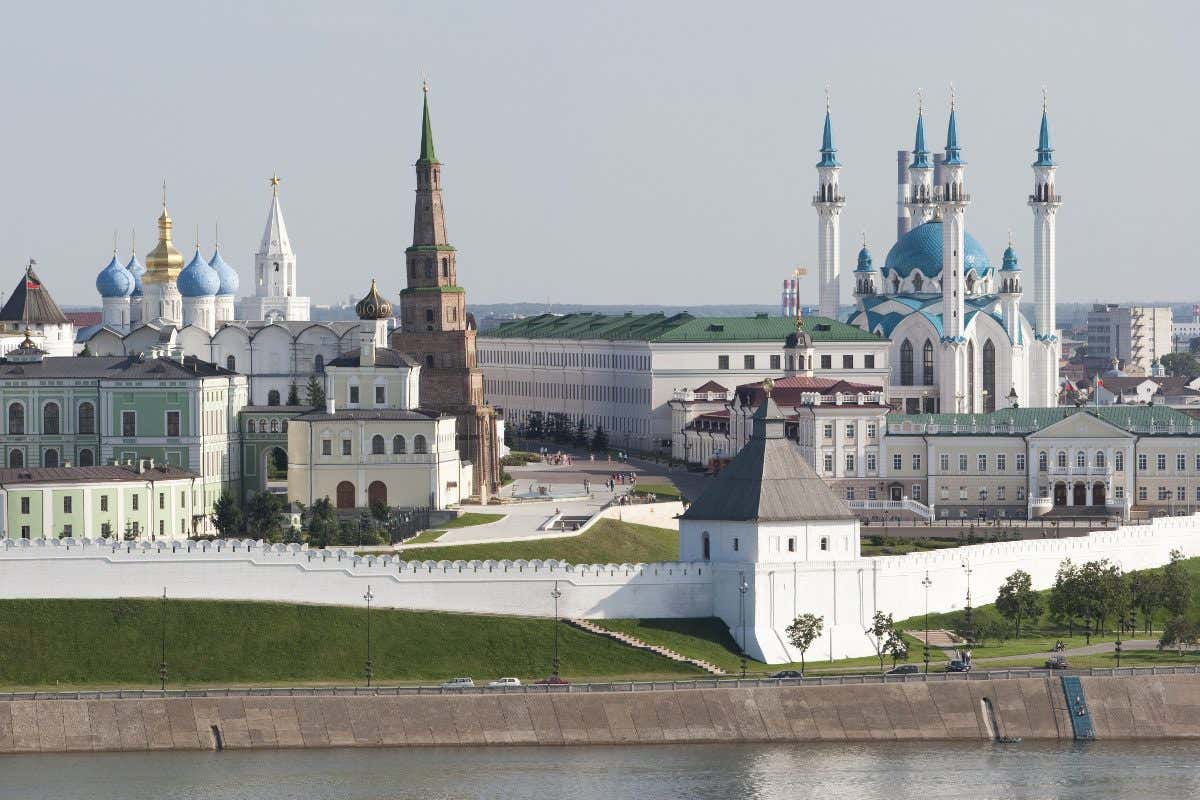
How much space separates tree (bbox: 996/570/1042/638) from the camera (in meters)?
84.9

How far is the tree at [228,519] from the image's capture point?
9219 cm

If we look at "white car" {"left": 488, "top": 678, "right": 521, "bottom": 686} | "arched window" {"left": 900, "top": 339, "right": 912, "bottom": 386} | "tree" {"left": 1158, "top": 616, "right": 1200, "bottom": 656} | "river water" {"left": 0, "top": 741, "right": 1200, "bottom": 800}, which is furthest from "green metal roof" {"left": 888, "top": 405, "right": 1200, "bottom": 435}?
"white car" {"left": 488, "top": 678, "right": 521, "bottom": 686}

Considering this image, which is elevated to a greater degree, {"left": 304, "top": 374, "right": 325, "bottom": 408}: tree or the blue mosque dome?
the blue mosque dome

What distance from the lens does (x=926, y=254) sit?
140m

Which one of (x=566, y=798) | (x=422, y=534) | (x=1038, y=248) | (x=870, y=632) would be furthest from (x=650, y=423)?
(x=566, y=798)

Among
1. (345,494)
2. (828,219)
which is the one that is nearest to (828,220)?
(828,219)

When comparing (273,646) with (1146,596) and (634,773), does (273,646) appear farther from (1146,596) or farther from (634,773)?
(1146,596)

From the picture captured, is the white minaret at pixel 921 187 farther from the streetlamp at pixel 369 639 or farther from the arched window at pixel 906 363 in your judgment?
the streetlamp at pixel 369 639

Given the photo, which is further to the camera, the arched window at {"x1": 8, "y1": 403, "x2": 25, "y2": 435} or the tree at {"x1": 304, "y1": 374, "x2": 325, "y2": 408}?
the tree at {"x1": 304, "y1": 374, "x2": 325, "y2": 408}

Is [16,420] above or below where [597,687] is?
above

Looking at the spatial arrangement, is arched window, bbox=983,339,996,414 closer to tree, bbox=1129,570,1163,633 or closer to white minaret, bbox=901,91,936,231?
white minaret, bbox=901,91,936,231

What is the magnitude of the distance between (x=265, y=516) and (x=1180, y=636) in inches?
1028

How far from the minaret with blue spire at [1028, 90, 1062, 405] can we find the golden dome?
35838 millimetres

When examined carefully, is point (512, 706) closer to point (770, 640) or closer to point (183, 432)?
point (770, 640)
